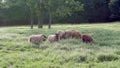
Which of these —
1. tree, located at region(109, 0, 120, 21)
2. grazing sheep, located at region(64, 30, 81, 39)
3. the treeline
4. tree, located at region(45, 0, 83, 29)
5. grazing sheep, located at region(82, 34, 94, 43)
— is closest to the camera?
grazing sheep, located at region(82, 34, 94, 43)

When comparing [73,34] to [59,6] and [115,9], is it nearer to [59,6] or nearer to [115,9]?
[59,6]

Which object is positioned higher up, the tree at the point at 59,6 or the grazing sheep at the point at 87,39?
the tree at the point at 59,6

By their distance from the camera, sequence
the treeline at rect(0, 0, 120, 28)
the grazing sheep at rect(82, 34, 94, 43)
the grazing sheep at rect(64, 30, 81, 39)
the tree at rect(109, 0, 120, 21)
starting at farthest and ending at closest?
the treeline at rect(0, 0, 120, 28) < the tree at rect(109, 0, 120, 21) < the grazing sheep at rect(64, 30, 81, 39) < the grazing sheep at rect(82, 34, 94, 43)

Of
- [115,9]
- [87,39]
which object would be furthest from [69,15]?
[87,39]

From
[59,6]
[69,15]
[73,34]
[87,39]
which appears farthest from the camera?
[69,15]

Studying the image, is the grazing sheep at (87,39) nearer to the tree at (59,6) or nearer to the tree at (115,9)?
the tree at (59,6)

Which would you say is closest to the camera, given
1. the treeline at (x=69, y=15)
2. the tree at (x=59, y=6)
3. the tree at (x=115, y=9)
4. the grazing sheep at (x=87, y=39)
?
the grazing sheep at (x=87, y=39)

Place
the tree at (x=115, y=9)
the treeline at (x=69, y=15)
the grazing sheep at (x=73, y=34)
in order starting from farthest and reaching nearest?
the treeline at (x=69, y=15) < the tree at (x=115, y=9) < the grazing sheep at (x=73, y=34)

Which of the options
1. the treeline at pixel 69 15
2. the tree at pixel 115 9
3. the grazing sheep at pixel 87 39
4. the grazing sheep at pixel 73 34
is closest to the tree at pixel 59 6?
the treeline at pixel 69 15

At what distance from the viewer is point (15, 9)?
Result: 42031mm

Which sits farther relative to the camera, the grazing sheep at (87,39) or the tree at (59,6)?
the tree at (59,6)

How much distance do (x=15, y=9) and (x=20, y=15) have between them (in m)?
1.23

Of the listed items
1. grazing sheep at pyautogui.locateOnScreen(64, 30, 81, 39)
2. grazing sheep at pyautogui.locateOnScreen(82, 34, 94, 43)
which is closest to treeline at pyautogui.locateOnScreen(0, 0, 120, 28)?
grazing sheep at pyautogui.locateOnScreen(64, 30, 81, 39)

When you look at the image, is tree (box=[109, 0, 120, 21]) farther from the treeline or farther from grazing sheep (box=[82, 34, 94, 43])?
grazing sheep (box=[82, 34, 94, 43])
